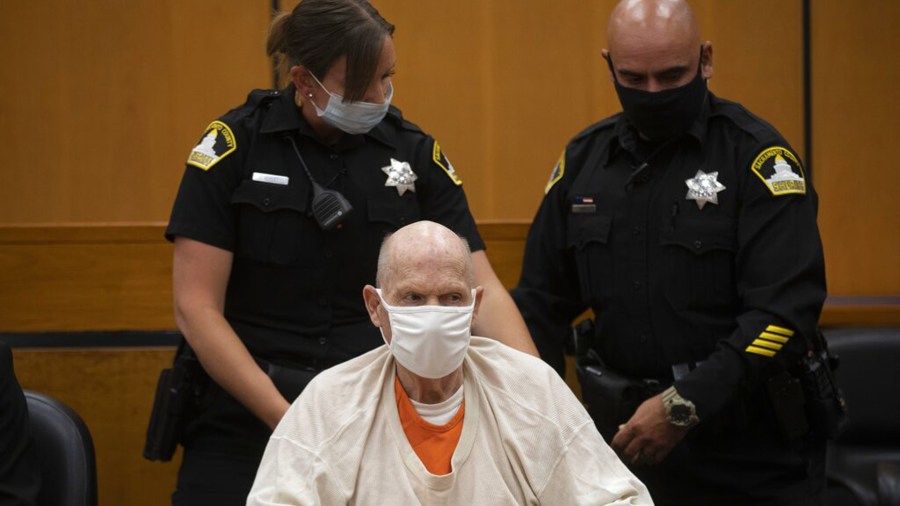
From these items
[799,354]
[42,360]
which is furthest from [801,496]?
[42,360]

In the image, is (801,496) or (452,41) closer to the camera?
(801,496)

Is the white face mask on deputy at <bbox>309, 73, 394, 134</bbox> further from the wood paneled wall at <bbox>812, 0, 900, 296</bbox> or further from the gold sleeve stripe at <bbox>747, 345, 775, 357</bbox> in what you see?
the wood paneled wall at <bbox>812, 0, 900, 296</bbox>

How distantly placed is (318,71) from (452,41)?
131 cm

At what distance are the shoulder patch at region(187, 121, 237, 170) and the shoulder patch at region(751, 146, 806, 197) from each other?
1.32 metres

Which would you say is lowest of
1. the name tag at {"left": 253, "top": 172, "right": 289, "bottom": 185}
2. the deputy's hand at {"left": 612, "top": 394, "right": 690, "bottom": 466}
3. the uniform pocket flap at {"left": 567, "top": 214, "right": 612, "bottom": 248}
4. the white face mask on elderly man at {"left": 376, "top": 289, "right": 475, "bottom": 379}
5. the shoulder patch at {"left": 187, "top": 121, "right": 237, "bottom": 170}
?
the deputy's hand at {"left": 612, "top": 394, "right": 690, "bottom": 466}

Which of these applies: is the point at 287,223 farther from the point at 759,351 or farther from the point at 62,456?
the point at 759,351

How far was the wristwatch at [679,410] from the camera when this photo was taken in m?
3.05

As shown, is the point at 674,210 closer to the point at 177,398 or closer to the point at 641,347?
the point at 641,347

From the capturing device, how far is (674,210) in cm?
328

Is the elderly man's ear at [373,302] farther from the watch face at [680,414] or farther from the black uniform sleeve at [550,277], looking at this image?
the black uniform sleeve at [550,277]

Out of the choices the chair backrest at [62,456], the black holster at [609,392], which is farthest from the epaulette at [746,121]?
the chair backrest at [62,456]

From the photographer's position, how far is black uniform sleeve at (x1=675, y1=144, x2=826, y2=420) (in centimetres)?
304

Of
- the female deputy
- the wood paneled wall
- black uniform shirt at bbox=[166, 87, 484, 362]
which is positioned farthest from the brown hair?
the wood paneled wall

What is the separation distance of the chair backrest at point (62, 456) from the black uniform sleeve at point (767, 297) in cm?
143
